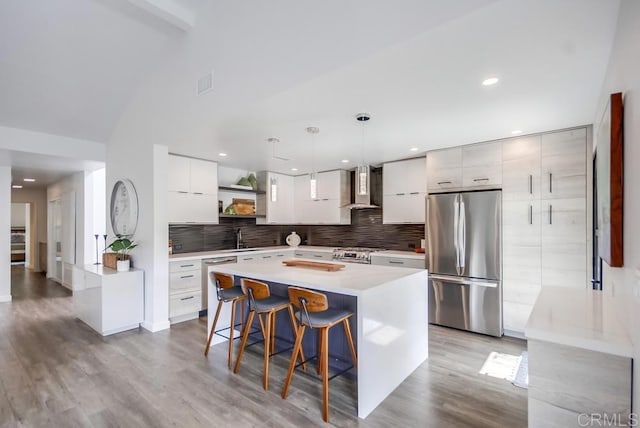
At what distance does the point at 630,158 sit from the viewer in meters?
1.36

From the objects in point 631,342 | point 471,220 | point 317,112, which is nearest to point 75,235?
point 317,112

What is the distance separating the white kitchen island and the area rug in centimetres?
54

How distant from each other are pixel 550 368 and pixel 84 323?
16.4 ft

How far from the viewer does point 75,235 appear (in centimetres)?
645

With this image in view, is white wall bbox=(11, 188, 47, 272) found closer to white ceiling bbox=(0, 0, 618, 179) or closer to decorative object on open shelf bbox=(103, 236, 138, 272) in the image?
white ceiling bbox=(0, 0, 618, 179)

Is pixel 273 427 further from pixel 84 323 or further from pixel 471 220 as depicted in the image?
pixel 84 323

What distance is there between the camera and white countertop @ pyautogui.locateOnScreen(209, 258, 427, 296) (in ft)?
7.59

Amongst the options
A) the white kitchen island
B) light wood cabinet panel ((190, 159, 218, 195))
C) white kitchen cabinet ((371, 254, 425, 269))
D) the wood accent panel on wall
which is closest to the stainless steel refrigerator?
white kitchen cabinet ((371, 254, 425, 269))

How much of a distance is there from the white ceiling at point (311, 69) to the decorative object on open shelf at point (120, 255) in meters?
1.36

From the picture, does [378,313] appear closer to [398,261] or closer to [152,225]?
[398,261]

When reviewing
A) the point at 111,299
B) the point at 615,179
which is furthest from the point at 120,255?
the point at 615,179

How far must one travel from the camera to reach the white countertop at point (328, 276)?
2.31 meters

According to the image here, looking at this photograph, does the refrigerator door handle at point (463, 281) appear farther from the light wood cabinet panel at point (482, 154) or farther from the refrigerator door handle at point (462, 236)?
the light wood cabinet panel at point (482, 154)

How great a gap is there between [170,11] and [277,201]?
140 inches
